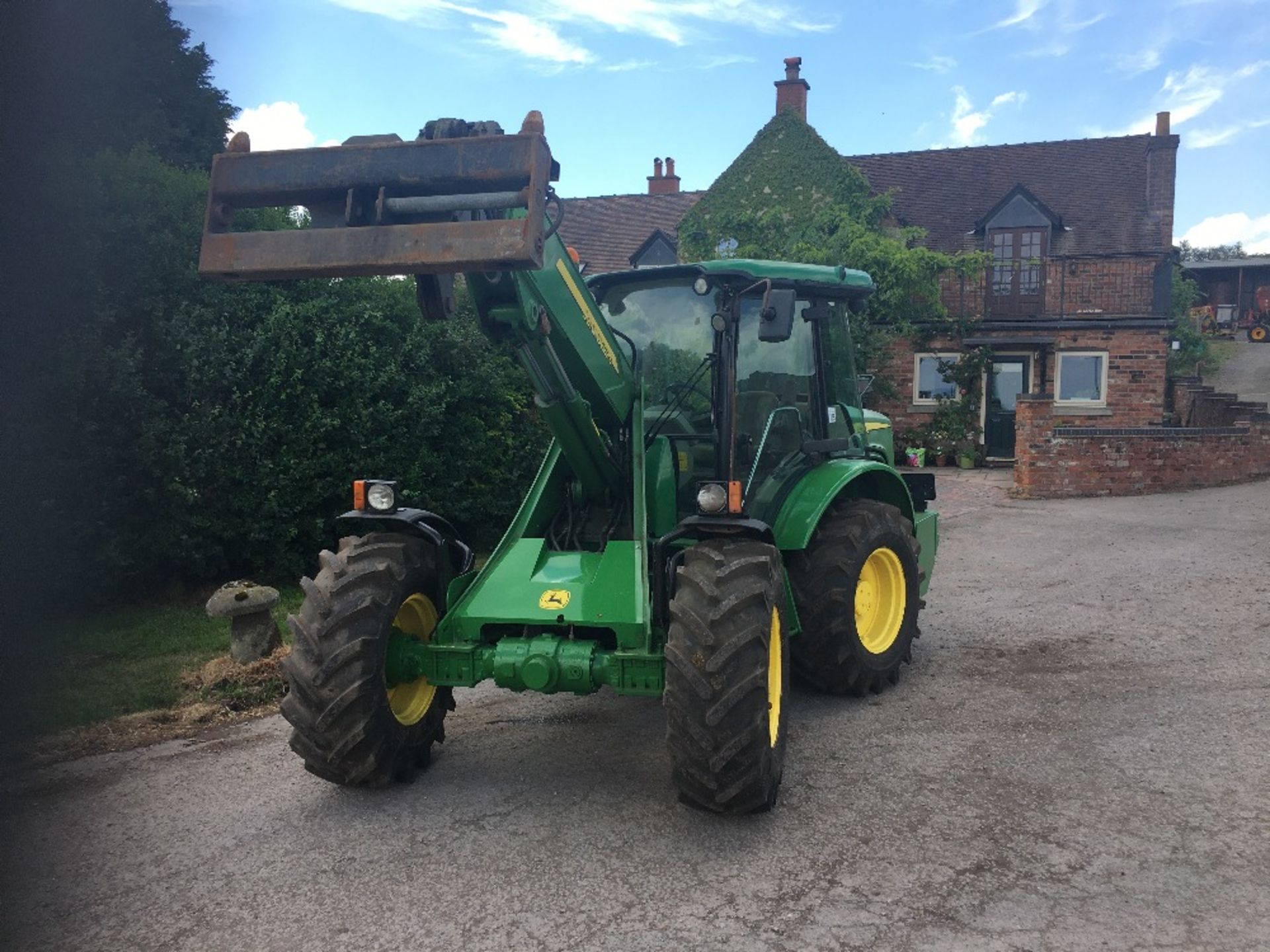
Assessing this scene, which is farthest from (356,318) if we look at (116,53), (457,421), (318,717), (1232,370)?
(1232,370)

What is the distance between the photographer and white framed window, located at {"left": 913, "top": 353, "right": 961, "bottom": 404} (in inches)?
823

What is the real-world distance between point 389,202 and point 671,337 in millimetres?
2078

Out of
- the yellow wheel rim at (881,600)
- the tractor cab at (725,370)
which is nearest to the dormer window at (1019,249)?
the yellow wheel rim at (881,600)

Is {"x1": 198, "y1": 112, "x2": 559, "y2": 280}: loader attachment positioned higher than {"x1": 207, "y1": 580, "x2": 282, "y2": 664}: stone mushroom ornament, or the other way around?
{"x1": 198, "y1": 112, "x2": 559, "y2": 280}: loader attachment

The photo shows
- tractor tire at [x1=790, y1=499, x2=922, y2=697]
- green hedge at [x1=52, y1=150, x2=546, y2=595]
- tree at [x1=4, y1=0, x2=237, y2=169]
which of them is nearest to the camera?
tractor tire at [x1=790, y1=499, x2=922, y2=697]

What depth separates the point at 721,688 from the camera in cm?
390

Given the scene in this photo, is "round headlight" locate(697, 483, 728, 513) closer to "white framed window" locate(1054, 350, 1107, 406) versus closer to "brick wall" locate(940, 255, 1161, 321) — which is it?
"brick wall" locate(940, 255, 1161, 321)

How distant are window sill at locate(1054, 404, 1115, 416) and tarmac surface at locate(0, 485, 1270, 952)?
15072 mm

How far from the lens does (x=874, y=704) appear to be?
227 inches

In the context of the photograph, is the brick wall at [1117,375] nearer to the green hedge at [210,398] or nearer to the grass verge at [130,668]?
the green hedge at [210,398]

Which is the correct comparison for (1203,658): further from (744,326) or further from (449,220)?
(449,220)

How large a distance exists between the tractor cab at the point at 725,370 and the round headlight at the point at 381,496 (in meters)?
1.30

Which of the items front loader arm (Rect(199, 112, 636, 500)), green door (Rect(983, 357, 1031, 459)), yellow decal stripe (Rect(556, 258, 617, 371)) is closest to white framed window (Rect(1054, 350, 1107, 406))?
green door (Rect(983, 357, 1031, 459))

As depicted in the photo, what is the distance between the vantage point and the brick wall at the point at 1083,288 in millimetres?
20484
